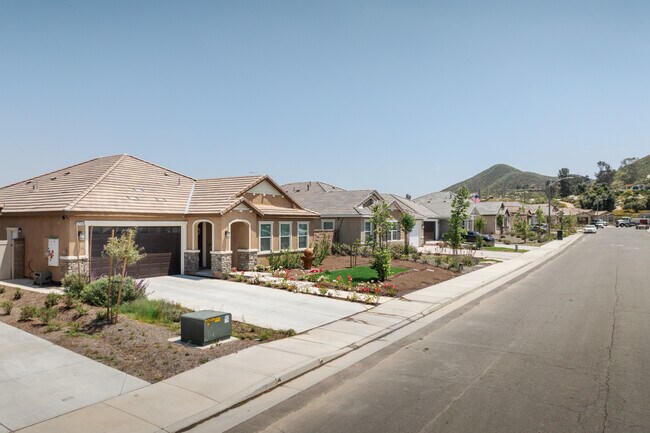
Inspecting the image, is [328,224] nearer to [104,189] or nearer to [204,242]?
[204,242]

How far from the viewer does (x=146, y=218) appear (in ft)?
69.4

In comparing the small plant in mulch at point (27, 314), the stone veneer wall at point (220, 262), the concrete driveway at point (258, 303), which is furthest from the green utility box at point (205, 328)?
the stone veneer wall at point (220, 262)

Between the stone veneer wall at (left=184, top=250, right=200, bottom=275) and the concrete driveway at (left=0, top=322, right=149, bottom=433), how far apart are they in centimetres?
1226

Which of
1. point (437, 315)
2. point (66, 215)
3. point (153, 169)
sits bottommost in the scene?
point (437, 315)

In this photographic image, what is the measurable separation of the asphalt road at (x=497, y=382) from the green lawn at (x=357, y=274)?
280 inches

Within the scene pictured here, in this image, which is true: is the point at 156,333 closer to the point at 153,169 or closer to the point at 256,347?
the point at 256,347

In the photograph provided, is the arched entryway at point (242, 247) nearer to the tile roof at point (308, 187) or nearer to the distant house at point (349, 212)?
the distant house at point (349, 212)

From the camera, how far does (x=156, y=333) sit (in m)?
10.9

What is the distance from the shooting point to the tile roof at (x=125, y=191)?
1990 cm

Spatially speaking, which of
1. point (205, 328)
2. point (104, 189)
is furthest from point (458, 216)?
point (205, 328)

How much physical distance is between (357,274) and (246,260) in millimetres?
5970

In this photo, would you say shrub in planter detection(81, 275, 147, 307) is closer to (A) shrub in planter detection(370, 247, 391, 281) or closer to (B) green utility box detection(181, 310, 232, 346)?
(B) green utility box detection(181, 310, 232, 346)

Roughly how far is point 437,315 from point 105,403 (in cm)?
1019

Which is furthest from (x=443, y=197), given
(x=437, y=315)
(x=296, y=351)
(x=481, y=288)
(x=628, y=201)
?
(x=628, y=201)
